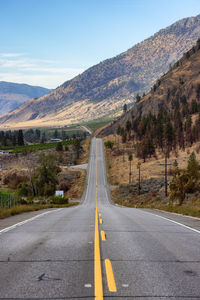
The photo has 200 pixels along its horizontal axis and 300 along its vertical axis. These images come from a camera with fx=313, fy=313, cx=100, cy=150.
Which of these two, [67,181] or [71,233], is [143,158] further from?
[71,233]

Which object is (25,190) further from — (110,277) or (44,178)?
(110,277)

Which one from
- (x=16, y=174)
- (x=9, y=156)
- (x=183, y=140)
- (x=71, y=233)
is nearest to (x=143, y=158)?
(x=183, y=140)

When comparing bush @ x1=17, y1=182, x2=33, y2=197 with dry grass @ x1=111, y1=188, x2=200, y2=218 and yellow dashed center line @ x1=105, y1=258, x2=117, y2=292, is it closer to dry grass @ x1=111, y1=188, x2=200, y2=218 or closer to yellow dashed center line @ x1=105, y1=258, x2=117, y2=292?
dry grass @ x1=111, y1=188, x2=200, y2=218

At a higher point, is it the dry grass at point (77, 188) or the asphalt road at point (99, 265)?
the asphalt road at point (99, 265)

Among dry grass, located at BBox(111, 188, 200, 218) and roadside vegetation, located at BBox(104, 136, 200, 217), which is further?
roadside vegetation, located at BBox(104, 136, 200, 217)

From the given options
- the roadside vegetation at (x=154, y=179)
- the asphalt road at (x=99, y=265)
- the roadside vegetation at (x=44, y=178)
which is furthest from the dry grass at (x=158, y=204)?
the asphalt road at (x=99, y=265)

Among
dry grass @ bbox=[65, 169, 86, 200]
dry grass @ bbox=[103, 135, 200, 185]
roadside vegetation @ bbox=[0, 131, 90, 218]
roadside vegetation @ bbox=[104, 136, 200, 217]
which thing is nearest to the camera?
roadside vegetation @ bbox=[104, 136, 200, 217]

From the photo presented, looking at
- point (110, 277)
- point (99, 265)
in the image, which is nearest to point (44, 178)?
point (99, 265)

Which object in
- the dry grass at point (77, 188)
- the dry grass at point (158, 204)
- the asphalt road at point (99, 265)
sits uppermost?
the asphalt road at point (99, 265)

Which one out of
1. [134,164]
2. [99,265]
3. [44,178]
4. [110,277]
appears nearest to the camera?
[110,277]

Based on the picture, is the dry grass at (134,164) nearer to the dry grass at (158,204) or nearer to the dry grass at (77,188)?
the dry grass at (77,188)

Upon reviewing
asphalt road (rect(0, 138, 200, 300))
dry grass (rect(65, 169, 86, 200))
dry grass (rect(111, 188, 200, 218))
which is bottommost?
dry grass (rect(65, 169, 86, 200))

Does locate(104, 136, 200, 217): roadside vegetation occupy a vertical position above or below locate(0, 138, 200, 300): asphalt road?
below

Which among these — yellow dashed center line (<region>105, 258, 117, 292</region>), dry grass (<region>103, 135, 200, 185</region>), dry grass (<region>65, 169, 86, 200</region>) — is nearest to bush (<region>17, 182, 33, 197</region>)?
dry grass (<region>65, 169, 86, 200</region>)
